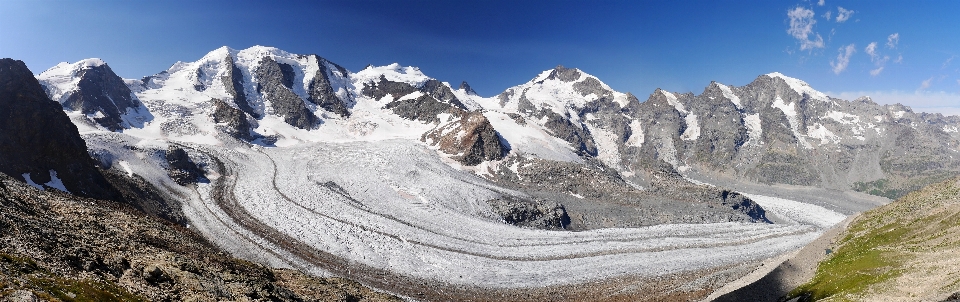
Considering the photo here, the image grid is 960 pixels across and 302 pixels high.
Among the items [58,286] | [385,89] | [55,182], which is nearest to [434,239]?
[55,182]

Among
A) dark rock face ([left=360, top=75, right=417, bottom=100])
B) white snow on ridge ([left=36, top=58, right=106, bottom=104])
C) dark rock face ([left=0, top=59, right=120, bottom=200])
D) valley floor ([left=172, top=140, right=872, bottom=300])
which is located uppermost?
dark rock face ([left=360, top=75, right=417, bottom=100])

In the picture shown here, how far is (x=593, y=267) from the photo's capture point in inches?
2335

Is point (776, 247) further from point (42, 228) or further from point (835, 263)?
Answer: point (42, 228)

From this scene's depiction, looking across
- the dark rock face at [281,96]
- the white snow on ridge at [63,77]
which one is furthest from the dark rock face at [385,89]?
the white snow on ridge at [63,77]

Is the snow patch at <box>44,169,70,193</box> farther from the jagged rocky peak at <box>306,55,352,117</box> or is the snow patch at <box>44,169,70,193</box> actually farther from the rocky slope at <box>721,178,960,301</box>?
the jagged rocky peak at <box>306,55,352,117</box>

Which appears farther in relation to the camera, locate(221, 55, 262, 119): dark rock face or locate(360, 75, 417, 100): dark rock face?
locate(360, 75, 417, 100): dark rock face

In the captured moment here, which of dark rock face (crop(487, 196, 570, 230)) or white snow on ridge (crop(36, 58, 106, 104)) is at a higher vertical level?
white snow on ridge (crop(36, 58, 106, 104))

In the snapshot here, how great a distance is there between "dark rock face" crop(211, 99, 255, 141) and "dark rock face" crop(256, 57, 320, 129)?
51.2 ft

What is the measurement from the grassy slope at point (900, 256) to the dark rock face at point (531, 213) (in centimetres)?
4243

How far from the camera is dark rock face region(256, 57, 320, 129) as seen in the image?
13838 cm

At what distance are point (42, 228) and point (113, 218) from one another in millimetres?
10977

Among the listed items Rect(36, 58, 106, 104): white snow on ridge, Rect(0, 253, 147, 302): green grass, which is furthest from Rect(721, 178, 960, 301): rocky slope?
Rect(36, 58, 106, 104): white snow on ridge

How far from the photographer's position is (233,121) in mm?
118438

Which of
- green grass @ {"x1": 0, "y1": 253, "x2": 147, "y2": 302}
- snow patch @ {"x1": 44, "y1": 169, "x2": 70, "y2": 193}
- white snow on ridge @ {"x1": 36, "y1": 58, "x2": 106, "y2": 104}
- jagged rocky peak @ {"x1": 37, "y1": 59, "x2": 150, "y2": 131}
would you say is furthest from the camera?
white snow on ridge @ {"x1": 36, "y1": 58, "x2": 106, "y2": 104}
